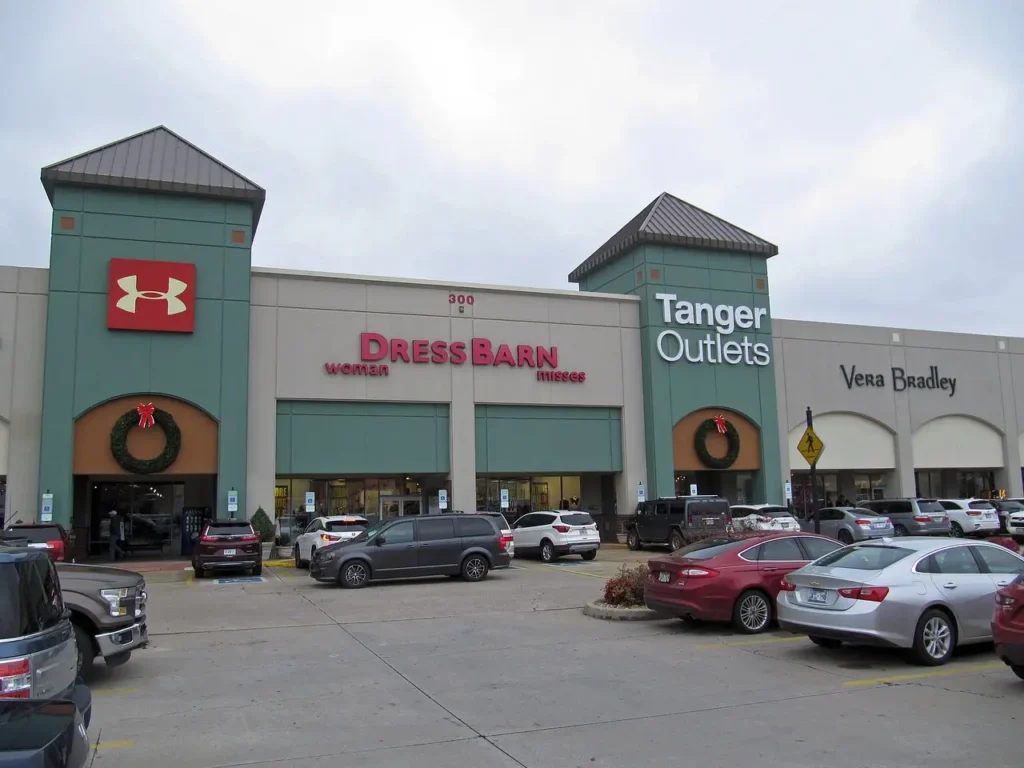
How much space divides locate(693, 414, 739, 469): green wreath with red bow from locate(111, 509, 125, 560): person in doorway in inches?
871

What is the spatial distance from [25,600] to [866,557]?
363 inches

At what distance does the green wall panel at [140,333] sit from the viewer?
2841 centimetres

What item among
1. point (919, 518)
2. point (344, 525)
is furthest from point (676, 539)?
point (344, 525)

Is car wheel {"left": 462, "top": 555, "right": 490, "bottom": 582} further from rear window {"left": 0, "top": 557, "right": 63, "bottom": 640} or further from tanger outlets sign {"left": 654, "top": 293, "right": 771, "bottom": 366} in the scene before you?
tanger outlets sign {"left": 654, "top": 293, "right": 771, "bottom": 366}

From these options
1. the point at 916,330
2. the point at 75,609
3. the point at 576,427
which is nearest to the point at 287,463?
the point at 576,427

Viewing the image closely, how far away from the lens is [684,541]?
28.1 meters

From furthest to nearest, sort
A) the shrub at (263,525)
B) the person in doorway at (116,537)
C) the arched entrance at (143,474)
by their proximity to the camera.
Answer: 1. the person in doorway at (116,537)
2. the shrub at (263,525)
3. the arched entrance at (143,474)

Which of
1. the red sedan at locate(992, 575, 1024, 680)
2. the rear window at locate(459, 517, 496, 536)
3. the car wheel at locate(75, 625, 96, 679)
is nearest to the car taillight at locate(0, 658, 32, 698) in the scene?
the car wheel at locate(75, 625, 96, 679)

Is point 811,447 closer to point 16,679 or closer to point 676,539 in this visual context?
point 676,539

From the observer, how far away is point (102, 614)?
9.79m

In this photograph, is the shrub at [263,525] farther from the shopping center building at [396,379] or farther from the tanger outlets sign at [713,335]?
the tanger outlets sign at [713,335]

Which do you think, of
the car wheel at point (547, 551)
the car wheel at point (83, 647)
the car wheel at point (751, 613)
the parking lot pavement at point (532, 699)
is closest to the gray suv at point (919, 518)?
the car wheel at point (547, 551)

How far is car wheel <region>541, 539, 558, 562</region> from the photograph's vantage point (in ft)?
89.1

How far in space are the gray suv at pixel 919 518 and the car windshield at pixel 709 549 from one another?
19.7 meters
